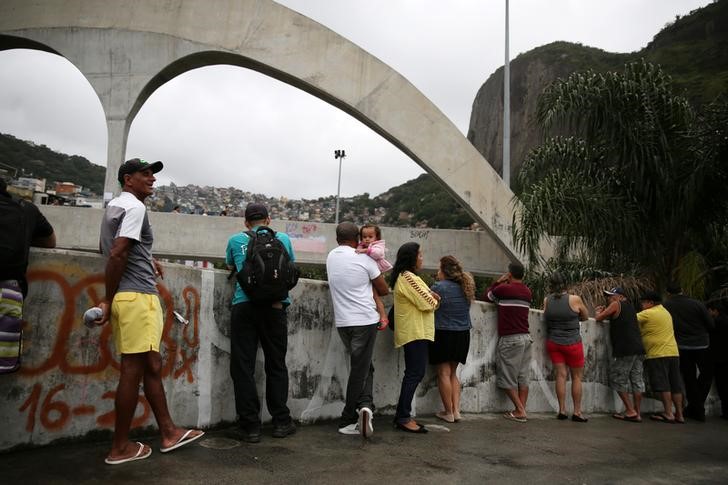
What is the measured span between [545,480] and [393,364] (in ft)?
6.15

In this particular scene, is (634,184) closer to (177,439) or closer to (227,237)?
(177,439)

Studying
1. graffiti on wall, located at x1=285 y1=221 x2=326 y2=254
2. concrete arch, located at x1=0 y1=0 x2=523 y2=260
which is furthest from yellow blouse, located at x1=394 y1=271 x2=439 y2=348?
graffiti on wall, located at x1=285 y1=221 x2=326 y2=254

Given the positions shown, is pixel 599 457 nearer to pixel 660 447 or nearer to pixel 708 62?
pixel 660 447

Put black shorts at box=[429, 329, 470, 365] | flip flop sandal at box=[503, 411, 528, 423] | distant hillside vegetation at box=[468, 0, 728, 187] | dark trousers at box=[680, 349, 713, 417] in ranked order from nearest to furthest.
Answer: black shorts at box=[429, 329, 470, 365] → flip flop sandal at box=[503, 411, 528, 423] → dark trousers at box=[680, 349, 713, 417] → distant hillside vegetation at box=[468, 0, 728, 187]

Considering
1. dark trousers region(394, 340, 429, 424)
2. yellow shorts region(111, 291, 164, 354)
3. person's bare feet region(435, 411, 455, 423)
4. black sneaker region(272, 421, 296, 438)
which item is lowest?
person's bare feet region(435, 411, 455, 423)

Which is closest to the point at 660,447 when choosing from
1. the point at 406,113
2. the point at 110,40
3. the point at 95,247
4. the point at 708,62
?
the point at 406,113

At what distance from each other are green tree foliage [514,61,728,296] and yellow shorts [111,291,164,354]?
700 cm

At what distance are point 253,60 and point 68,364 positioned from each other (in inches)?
512

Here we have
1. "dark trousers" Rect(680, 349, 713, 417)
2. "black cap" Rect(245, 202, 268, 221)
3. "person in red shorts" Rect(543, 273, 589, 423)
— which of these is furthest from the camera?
"dark trousers" Rect(680, 349, 713, 417)

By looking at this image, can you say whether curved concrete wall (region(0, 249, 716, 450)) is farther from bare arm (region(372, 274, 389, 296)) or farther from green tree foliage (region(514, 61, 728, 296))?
green tree foliage (region(514, 61, 728, 296))

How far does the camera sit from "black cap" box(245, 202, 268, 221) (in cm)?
385

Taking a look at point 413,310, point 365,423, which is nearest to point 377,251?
point 413,310

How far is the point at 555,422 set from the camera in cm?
546

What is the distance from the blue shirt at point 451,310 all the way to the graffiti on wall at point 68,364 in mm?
2586
